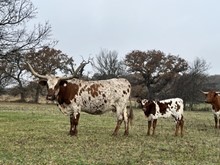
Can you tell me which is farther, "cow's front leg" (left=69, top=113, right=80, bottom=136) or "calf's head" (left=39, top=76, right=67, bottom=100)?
"cow's front leg" (left=69, top=113, right=80, bottom=136)

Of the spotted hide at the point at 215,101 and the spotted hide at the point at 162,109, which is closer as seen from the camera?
the spotted hide at the point at 162,109

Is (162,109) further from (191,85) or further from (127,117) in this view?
(191,85)

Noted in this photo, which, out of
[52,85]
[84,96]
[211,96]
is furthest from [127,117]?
[211,96]

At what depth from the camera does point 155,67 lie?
80500 mm

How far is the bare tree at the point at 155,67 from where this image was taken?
78125mm

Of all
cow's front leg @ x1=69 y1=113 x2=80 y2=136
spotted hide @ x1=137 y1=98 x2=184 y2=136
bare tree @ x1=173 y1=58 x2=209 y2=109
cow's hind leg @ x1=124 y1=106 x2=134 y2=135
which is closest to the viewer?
cow's front leg @ x1=69 y1=113 x2=80 y2=136

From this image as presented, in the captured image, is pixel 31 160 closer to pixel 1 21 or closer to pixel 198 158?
pixel 198 158

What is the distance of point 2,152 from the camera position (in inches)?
478

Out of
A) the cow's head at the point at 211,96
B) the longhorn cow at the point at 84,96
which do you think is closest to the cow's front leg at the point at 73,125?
the longhorn cow at the point at 84,96

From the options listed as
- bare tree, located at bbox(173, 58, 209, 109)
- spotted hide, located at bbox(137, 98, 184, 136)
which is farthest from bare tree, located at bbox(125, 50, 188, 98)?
spotted hide, located at bbox(137, 98, 184, 136)

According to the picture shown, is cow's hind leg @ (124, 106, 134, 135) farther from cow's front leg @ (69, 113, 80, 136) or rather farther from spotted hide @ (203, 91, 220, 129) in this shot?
spotted hide @ (203, 91, 220, 129)

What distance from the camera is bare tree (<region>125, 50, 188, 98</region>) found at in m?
78.1

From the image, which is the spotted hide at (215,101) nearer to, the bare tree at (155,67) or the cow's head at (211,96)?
the cow's head at (211,96)

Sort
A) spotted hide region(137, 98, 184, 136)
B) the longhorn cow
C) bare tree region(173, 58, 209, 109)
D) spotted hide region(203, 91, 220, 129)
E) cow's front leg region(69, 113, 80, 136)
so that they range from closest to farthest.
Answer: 1. cow's front leg region(69, 113, 80, 136)
2. the longhorn cow
3. spotted hide region(137, 98, 184, 136)
4. spotted hide region(203, 91, 220, 129)
5. bare tree region(173, 58, 209, 109)
